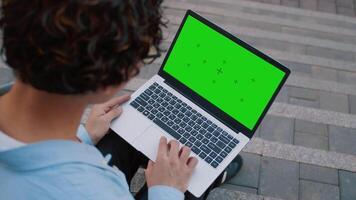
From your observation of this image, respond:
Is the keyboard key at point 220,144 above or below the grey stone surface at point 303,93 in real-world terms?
above

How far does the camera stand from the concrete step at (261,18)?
13.8 feet

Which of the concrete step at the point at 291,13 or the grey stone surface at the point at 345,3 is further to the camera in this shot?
the grey stone surface at the point at 345,3

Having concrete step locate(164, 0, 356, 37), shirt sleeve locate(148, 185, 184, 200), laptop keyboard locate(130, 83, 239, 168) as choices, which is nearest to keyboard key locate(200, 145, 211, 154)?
laptop keyboard locate(130, 83, 239, 168)

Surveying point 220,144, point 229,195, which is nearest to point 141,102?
point 220,144

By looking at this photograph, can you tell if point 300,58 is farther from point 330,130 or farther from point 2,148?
point 2,148

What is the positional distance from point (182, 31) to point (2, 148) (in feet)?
3.33

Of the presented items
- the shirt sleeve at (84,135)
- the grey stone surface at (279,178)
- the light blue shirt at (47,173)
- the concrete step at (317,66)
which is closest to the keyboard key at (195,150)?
the shirt sleeve at (84,135)

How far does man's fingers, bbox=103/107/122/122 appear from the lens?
1.71 m

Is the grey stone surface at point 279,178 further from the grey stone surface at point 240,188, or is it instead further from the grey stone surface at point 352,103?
the grey stone surface at point 352,103

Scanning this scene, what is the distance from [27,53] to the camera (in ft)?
2.98

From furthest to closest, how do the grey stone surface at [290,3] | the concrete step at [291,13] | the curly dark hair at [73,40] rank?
the grey stone surface at [290,3]
the concrete step at [291,13]
the curly dark hair at [73,40]

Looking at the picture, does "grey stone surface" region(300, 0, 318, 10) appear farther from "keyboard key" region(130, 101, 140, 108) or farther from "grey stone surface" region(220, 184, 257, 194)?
"keyboard key" region(130, 101, 140, 108)

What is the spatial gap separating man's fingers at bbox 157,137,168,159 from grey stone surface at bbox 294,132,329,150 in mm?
1337

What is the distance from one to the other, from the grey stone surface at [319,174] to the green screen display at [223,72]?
3.10ft
